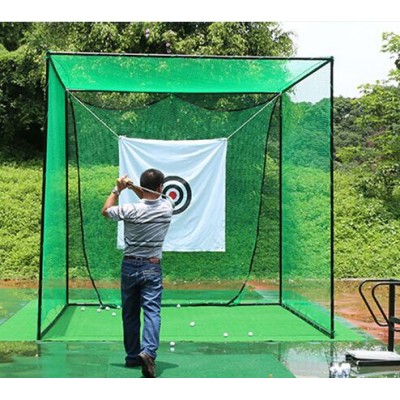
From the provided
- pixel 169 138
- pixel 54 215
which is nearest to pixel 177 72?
pixel 169 138

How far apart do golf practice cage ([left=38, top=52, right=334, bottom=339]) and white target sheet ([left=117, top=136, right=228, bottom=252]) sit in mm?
60

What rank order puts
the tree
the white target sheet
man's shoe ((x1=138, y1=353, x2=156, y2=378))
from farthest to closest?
the tree, the white target sheet, man's shoe ((x1=138, y1=353, x2=156, y2=378))

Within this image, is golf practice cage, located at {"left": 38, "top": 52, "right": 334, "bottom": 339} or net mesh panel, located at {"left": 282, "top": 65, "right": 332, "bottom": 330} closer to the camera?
net mesh panel, located at {"left": 282, "top": 65, "right": 332, "bottom": 330}

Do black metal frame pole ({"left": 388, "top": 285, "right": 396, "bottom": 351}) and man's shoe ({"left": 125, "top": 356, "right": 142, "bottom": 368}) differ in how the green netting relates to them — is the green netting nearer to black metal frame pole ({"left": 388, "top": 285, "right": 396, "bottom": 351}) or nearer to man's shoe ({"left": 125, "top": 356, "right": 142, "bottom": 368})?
black metal frame pole ({"left": 388, "top": 285, "right": 396, "bottom": 351})

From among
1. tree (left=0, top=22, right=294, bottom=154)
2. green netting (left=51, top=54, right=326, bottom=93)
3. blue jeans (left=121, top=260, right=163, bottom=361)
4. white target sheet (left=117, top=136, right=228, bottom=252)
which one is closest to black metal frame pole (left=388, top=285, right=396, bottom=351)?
blue jeans (left=121, top=260, right=163, bottom=361)

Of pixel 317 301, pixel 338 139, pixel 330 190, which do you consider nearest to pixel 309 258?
pixel 317 301

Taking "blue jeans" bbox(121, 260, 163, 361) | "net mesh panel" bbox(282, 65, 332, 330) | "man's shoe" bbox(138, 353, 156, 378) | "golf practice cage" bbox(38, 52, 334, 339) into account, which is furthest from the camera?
"golf practice cage" bbox(38, 52, 334, 339)

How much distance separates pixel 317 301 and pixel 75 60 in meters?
2.59

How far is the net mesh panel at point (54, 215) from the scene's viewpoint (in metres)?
5.14

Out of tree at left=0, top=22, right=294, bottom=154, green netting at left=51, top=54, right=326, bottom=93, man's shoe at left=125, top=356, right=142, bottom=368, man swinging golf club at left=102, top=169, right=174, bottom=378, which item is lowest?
man's shoe at left=125, top=356, right=142, bottom=368

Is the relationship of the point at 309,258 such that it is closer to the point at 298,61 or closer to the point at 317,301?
the point at 317,301

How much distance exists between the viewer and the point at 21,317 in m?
5.98

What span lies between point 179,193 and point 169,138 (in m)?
0.56

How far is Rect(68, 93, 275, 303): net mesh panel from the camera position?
6.63 meters
